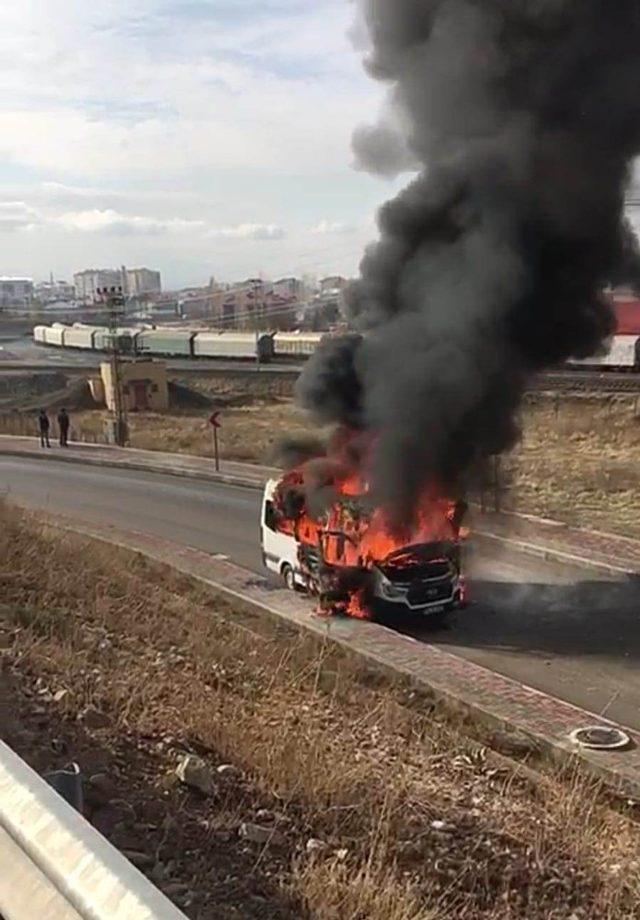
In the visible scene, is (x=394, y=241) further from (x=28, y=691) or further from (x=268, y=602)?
(x=28, y=691)

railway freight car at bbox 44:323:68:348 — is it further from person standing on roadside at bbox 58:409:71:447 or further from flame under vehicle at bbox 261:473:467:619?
flame under vehicle at bbox 261:473:467:619

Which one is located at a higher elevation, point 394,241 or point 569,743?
point 394,241

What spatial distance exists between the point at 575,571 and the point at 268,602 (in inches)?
217

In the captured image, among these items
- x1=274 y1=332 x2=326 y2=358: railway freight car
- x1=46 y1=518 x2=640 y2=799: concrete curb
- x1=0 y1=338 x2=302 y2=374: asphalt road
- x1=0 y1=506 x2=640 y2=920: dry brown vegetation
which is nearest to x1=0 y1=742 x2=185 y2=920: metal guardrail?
x1=0 y1=506 x2=640 y2=920: dry brown vegetation

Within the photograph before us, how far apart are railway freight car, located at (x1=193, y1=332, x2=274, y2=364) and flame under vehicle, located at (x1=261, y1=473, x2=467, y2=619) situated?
45829mm

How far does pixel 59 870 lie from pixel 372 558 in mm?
11551

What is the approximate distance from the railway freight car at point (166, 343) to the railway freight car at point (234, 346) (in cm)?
68

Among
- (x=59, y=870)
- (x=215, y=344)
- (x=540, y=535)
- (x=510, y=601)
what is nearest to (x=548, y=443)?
(x=540, y=535)

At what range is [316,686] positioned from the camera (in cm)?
954

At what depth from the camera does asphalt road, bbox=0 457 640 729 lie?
11.9 meters

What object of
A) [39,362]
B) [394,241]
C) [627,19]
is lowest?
[39,362]

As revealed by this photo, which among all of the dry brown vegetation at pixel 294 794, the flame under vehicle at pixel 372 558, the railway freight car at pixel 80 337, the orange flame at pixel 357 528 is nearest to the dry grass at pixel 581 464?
the orange flame at pixel 357 528

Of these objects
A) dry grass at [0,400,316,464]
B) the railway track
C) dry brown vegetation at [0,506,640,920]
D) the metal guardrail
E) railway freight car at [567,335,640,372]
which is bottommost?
dry grass at [0,400,316,464]

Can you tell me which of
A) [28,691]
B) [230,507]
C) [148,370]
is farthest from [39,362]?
[28,691]
